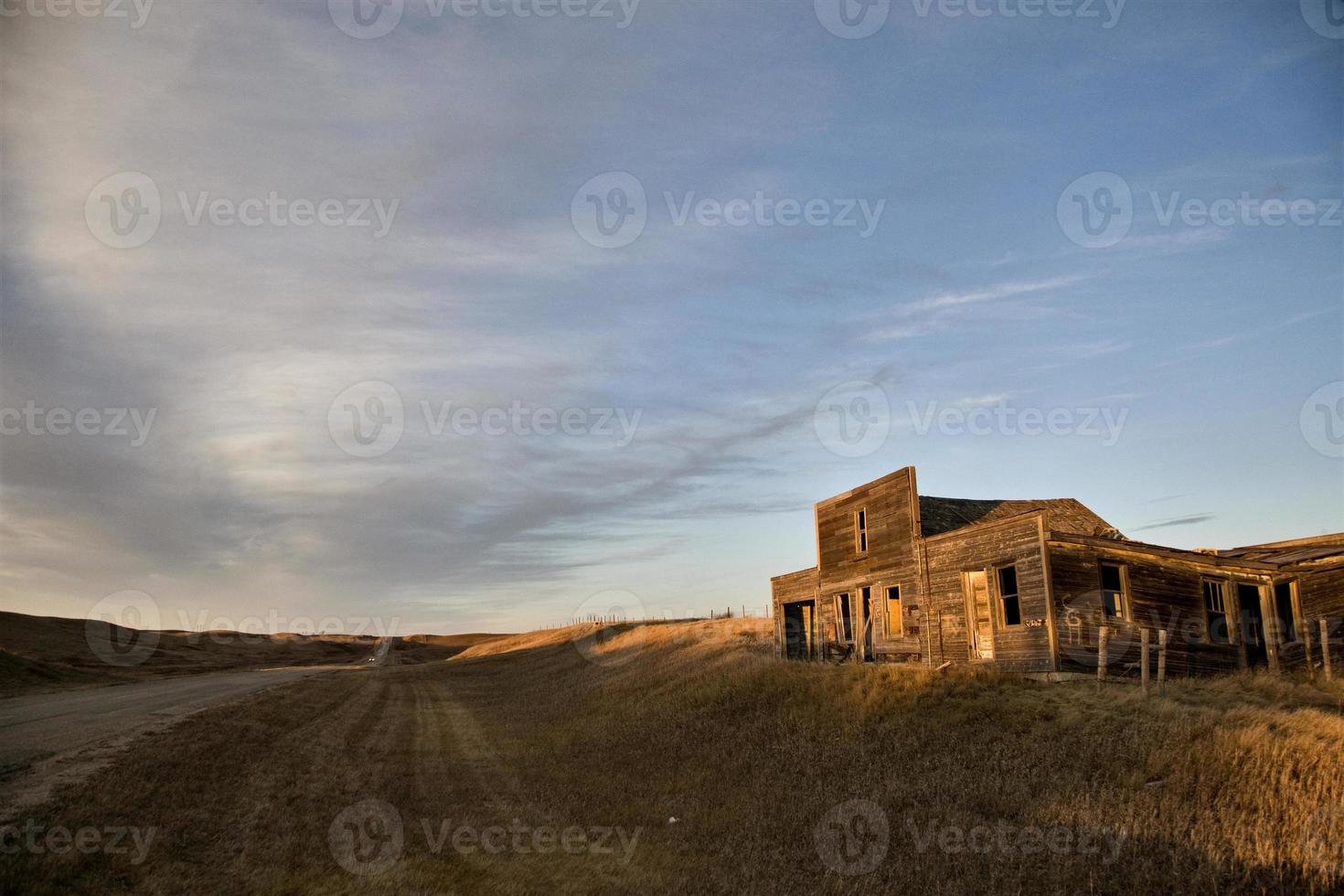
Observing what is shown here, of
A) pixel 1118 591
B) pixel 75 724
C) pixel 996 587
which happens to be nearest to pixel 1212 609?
pixel 1118 591

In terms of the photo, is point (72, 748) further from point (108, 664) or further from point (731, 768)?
point (108, 664)

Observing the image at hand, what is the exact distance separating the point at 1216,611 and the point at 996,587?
7.73 metres

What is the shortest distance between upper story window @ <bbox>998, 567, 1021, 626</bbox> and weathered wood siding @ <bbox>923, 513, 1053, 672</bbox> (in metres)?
0.17

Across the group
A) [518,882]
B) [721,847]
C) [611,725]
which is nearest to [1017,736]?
[721,847]

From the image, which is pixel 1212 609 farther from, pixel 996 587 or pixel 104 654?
pixel 104 654

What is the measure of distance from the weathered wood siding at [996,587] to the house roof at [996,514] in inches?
68.2

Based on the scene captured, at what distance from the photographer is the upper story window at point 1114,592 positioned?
70.3ft

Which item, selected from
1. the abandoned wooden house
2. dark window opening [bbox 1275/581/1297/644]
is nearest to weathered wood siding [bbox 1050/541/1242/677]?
the abandoned wooden house

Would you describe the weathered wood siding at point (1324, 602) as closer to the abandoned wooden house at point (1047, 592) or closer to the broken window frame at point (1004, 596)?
the abandoned wooden house at point (1047, 592)

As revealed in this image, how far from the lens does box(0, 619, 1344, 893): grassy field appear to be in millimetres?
9055

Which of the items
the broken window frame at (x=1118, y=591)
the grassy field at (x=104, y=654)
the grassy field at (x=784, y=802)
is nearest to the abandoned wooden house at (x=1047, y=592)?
the broken window frame at (x=1118, y=591)

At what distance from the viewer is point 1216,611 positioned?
78.5ft

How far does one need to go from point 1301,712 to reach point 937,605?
1139 centimetres

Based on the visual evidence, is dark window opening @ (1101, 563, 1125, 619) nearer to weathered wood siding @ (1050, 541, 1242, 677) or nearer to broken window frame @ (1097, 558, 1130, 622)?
broken window frame @ (1097, 558, 1130, 622)
